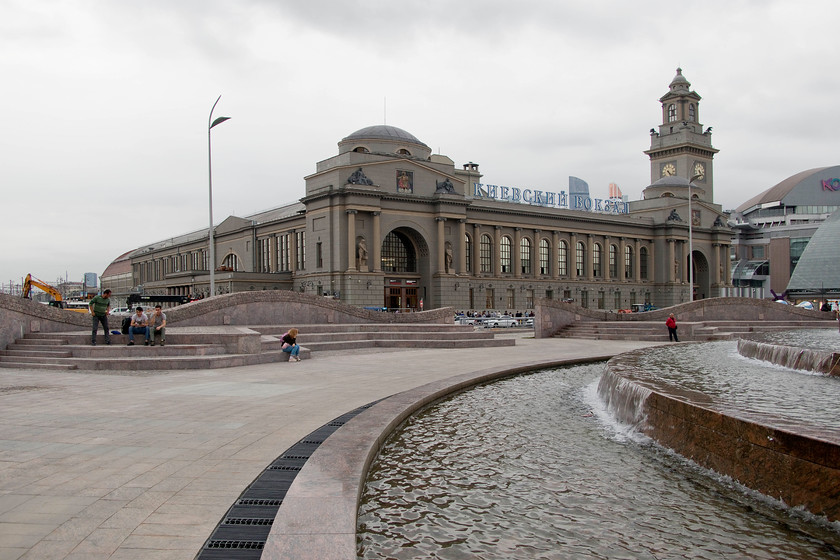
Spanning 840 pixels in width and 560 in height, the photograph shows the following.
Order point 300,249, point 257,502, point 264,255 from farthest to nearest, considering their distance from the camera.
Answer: point 264,255 → point 300,249 → point 257,502

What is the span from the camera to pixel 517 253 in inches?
2968

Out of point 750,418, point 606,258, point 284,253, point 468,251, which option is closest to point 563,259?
point 606,258

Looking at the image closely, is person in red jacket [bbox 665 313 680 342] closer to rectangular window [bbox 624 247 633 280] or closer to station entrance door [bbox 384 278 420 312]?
station entrance door [bbox 384 278 420 312]

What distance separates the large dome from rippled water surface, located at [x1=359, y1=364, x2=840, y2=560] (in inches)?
2328

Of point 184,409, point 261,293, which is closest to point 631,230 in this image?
point 261,293

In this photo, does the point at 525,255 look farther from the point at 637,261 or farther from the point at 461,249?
the point at 637,261

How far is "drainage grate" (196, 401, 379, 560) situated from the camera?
481cm

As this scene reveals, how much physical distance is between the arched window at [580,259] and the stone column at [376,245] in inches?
1193

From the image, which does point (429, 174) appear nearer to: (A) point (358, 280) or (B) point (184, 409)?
(A) point (358, 280)

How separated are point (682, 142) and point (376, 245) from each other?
5834 centimetres

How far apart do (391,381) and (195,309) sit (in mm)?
13038

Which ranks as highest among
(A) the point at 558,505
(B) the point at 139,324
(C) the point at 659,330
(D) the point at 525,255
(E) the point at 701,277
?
(D) the point at 525,255

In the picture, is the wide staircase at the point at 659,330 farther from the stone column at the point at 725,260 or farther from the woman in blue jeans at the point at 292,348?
the stone column at the point at 725,260

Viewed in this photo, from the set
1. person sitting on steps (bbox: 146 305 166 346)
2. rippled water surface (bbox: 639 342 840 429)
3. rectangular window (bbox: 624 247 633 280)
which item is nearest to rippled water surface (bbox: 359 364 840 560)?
rippled water surface (bbox: 639 342 840 429)
